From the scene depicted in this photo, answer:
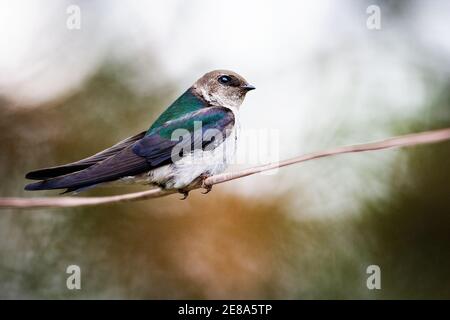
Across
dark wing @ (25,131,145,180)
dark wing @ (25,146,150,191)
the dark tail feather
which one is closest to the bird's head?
dark wing @ (25,131,145,180)

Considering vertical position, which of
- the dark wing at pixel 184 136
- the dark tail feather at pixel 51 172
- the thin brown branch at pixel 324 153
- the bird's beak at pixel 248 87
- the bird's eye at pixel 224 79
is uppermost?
the bird's eye at pixel 224 79

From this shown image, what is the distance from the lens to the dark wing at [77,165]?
8.36 ft

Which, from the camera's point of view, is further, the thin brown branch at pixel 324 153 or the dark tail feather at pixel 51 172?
the dark tail feather at pixel 51 172

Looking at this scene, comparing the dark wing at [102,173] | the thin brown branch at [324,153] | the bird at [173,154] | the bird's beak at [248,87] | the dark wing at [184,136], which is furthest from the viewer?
the bird's beak at [248,87]

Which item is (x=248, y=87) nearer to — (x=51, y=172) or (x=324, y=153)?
(x=51, y=172)

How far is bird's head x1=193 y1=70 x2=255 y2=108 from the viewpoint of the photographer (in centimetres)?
352

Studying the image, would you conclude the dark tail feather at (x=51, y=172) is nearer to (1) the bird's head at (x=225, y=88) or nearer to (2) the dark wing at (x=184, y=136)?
(2) the dark wing at (x=184, y=136)

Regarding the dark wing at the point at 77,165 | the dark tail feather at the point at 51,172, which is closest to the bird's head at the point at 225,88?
the dark wing at the point at 77,165

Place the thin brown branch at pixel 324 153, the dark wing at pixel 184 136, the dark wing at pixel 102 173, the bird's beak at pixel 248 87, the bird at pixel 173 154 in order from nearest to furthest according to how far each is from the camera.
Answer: the thin brown branch at pixel 324 153 < the dark wing at pixel 102 173 < the bird at pixel 173 154 < the dark wing at pixel 184 136 < the bird's beak at pixel 248 87

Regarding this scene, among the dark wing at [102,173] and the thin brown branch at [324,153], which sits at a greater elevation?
the dark wing at [102,173]

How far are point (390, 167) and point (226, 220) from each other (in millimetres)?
1025

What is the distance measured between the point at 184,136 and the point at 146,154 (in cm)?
25

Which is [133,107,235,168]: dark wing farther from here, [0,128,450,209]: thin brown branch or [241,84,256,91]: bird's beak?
[0,128,450,209]: thin brown branch

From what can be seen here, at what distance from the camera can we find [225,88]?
3.54m
